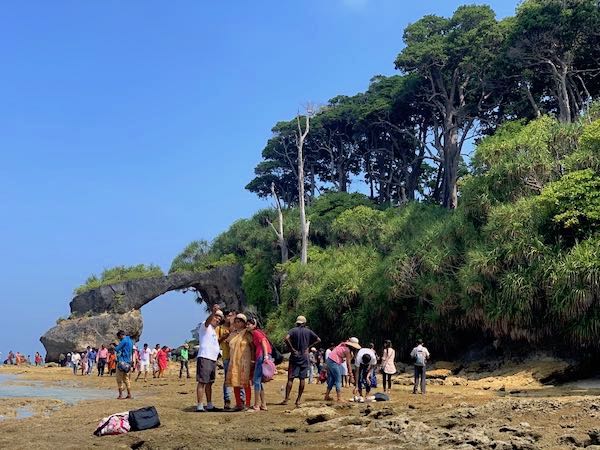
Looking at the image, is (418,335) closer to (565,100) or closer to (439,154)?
(565,100)

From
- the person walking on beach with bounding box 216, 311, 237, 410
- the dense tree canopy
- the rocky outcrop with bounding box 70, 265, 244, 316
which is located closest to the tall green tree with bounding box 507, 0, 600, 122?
the dense tree canopy

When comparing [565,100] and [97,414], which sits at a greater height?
[565,100]

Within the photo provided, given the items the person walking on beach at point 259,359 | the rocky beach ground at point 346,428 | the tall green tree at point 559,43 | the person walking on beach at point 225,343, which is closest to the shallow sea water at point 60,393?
the rocky beach ground at point 346,428

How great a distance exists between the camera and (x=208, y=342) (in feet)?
31.0

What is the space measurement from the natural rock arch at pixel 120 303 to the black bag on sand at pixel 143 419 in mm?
29724

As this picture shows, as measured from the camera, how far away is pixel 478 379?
1841 cm

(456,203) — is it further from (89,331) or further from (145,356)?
(89,331)

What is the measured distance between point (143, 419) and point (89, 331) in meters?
30.9

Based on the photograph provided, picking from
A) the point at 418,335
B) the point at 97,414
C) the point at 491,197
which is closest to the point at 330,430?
the point at 97,414

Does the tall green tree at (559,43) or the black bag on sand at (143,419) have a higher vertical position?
the tall green tree at (559,43)

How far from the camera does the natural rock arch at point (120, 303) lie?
121 feet

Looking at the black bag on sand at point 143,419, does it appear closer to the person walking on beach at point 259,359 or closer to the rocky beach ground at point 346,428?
the rocky beach ground at point 346,428

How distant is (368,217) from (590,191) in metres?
15.5

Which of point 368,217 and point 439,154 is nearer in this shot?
point 368,217
